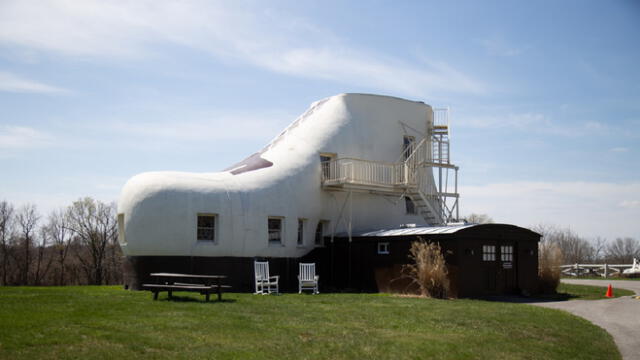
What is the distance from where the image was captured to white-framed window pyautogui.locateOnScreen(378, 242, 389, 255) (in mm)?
22948

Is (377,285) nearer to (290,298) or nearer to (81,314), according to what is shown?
(290,298)

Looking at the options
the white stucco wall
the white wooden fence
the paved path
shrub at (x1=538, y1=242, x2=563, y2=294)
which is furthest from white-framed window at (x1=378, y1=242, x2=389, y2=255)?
the white wooden fence

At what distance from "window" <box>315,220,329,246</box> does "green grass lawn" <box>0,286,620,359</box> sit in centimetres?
944

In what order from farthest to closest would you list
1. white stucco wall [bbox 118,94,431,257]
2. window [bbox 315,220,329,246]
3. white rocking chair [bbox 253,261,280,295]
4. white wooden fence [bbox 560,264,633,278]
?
white wooden fence [bbox 560,264,633,278], window [bbox 315,220,329,246], white rocking chair [bbox 253,261,280,295], white stucco wall [bbox 118,94,431,257]

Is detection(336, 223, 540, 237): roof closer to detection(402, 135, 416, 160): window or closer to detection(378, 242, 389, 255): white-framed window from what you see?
detection(378, 242, 389, 255): white-framed window

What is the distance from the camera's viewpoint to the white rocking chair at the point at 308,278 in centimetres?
2197

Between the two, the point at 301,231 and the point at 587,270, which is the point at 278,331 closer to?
the point at 301,231

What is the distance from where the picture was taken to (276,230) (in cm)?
2414

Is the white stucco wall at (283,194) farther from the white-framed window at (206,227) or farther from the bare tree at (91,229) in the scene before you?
the bare tree at (91,229)

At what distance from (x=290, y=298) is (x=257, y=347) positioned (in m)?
8.33

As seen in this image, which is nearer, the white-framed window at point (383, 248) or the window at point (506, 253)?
the window at point (506, 253)

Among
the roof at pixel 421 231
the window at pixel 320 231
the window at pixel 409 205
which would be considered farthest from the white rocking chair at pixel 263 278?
the window at pixel 409 205

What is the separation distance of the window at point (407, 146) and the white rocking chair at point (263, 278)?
30.6ft

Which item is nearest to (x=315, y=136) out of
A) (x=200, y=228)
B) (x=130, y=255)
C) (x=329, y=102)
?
(x=329, y=102)
